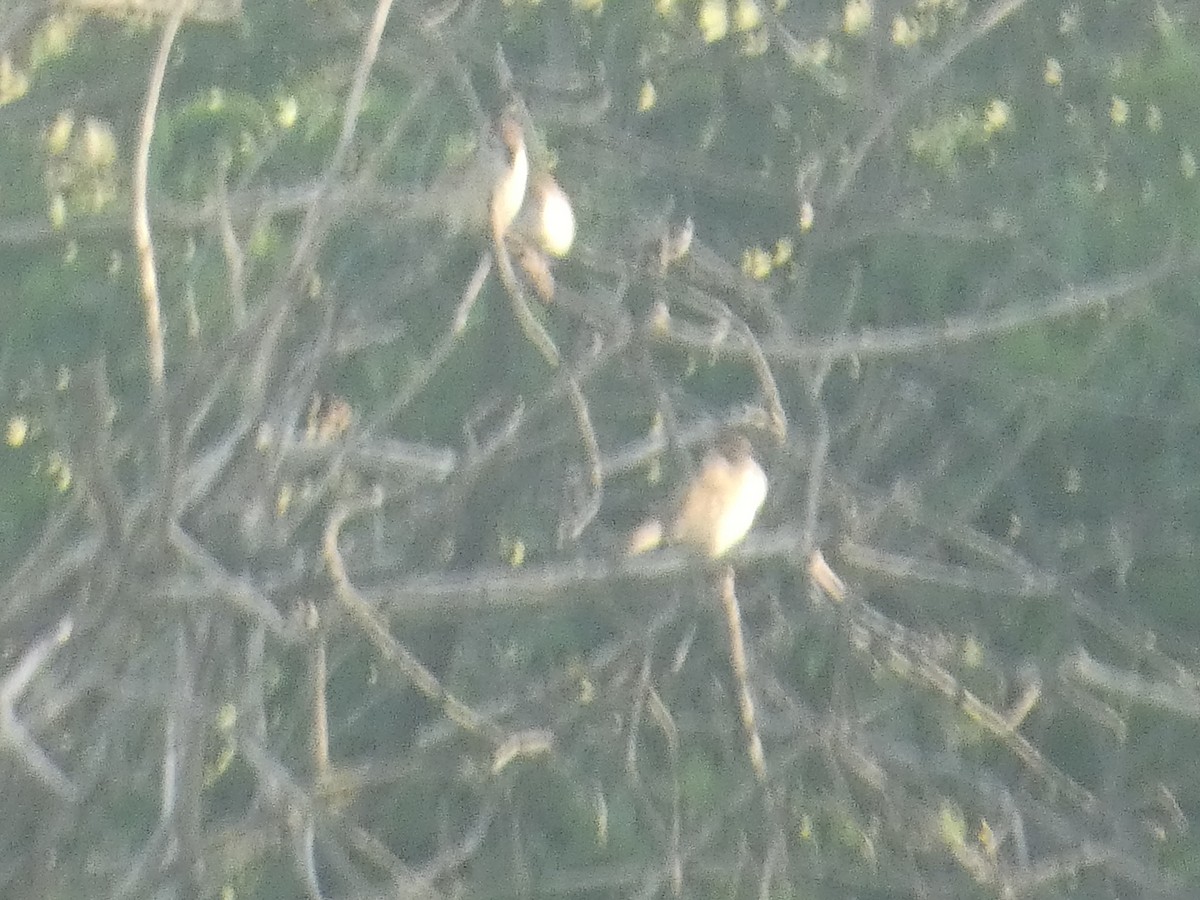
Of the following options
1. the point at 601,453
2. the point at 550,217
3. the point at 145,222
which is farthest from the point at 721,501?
the point at 145,222

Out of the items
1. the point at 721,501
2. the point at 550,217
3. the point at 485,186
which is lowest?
the point at 721,501

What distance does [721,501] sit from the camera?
4328 millimetres

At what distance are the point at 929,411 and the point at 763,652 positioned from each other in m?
1.39

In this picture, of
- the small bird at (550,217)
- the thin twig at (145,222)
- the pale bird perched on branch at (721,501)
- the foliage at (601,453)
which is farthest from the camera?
the small bird at (550,217)

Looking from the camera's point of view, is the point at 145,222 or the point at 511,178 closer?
the point at 145,222

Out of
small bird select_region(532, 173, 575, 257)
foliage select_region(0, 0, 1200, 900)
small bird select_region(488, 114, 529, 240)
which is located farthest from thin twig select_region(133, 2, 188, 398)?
small bird select_region(532, 173, 575, 257)

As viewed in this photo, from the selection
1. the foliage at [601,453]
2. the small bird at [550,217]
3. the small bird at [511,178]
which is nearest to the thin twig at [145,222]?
the foliage at [601,453]

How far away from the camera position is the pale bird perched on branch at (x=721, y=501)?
4.29m

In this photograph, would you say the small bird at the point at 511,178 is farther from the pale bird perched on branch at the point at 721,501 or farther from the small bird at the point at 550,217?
the pale bird perched on branch at the point at 721,501

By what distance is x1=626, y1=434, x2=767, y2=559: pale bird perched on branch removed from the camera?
4289mm

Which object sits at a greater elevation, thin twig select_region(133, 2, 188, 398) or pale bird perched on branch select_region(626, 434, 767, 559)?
thin twig select_region(133, 2, 188, 398)

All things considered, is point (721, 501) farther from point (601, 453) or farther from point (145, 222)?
point (145, 222)

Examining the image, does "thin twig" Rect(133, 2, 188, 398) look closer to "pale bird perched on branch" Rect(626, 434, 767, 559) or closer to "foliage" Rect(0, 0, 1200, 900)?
"foliage" Rect(0, 0, 1200, 900)

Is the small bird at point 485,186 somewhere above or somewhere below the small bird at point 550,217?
above
